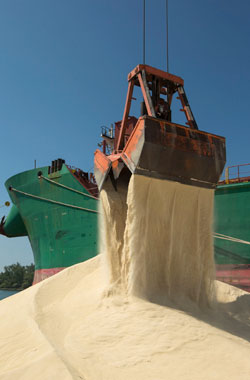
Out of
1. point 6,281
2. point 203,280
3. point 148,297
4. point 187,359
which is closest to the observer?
point 187,359

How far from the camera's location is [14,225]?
74.7 ft

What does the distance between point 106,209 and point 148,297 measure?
91.0 inches

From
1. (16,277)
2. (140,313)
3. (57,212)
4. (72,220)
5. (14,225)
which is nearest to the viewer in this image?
(140,313)

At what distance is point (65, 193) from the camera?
651 inches

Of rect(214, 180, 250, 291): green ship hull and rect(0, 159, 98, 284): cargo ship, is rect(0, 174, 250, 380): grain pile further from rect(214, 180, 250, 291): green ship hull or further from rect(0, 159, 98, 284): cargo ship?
rect(0, 159, 98, 284): cargo ship

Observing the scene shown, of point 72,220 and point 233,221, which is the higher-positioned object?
point 233,221

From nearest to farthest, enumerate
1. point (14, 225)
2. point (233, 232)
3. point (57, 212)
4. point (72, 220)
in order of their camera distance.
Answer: point (233, 232), point (72, 220), point (57, 212), point (14, 225)

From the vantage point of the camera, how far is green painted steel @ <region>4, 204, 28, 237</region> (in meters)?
22.4

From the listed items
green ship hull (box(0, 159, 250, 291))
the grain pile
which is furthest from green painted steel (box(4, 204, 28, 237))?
the grain pile

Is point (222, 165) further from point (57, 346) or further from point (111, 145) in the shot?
point (111, 145)

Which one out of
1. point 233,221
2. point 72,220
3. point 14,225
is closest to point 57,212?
point 72,220

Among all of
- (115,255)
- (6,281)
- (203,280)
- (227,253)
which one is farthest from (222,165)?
(6,281)

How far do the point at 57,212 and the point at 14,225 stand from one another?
282 inches

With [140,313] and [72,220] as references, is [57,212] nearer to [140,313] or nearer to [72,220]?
[72,220]
